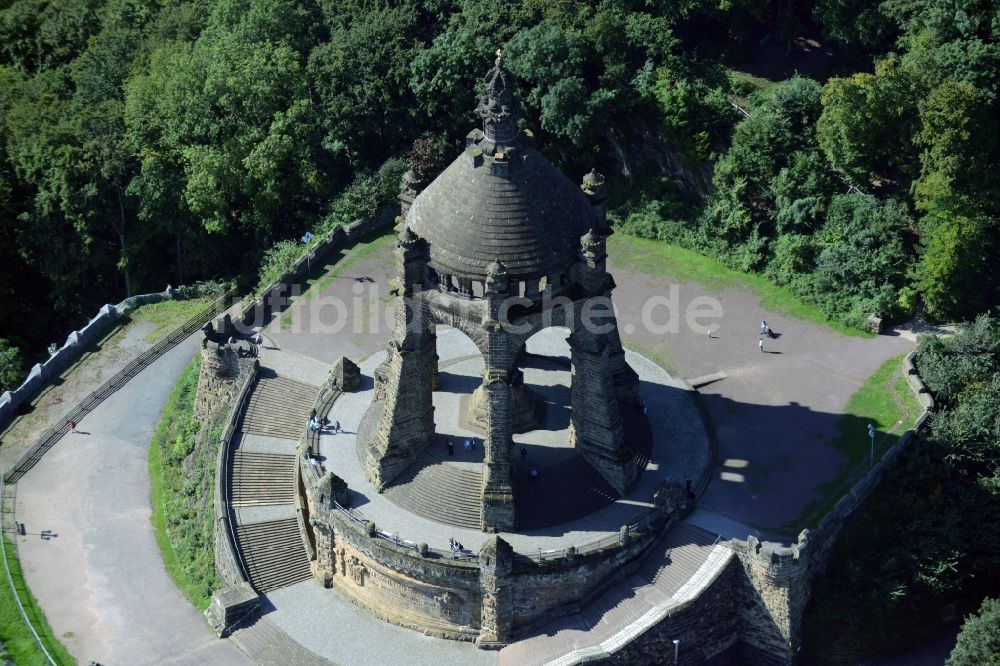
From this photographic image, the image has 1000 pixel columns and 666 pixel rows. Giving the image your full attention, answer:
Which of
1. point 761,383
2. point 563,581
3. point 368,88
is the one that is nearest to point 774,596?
point 563,581

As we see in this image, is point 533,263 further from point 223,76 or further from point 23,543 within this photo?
point 223,76

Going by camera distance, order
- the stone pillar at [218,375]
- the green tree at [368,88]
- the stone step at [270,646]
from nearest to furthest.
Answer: the stone step at [270,646] → the stone pillar at [218,375] → the green tree at [368,88]

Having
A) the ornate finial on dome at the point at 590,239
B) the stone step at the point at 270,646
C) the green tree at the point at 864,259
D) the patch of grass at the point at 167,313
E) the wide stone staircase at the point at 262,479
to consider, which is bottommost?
the stone step at the point at 270,646

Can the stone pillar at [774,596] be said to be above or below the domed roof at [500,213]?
below

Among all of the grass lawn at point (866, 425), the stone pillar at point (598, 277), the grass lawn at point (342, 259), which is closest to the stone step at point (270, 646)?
the stone pillar at point (598, 277)

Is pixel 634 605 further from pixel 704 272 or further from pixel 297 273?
pixel 297 273

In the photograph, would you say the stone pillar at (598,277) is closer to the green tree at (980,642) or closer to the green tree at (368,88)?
the green tree at (980,642)

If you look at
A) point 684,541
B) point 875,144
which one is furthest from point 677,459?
point 875,144

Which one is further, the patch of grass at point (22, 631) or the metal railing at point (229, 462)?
the metal railing at point (229, 462)
